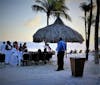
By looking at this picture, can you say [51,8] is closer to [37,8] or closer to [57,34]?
[37,8]

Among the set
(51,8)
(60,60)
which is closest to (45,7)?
(51,8)

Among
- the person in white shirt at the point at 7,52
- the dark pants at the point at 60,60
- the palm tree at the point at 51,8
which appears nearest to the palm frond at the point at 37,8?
the palm tree at the point at 51,8

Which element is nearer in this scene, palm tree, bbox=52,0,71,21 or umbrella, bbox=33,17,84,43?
umbrella, bbox=33,17,84,43

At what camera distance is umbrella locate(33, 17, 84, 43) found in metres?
21.6

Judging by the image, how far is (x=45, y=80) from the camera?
12883 mm

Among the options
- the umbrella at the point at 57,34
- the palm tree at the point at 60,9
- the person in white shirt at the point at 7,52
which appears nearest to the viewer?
the person in white shirt at the point at 7,52

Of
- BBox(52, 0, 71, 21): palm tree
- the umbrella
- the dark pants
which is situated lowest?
the dark pants

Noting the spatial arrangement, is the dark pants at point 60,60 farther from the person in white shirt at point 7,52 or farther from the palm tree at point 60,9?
the palm tree at point 60,9

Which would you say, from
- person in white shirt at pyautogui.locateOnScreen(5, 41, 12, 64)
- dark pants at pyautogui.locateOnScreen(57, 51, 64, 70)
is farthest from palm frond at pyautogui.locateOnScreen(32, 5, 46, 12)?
dark pants at pyautogui.locateOnScreen(57, 51, 64, 70)

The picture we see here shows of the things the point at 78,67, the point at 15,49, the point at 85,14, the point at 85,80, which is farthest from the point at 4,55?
the point at 85,14

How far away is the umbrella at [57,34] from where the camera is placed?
21562 mm

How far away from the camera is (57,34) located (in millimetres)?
21828

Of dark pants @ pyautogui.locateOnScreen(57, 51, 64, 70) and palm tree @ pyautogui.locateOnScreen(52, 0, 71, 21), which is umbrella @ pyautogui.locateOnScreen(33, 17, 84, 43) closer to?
dark pants @ pyautogui.locateOnScreen(57, 51, 64, 70)

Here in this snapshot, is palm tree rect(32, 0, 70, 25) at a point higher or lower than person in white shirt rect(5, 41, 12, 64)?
higher
